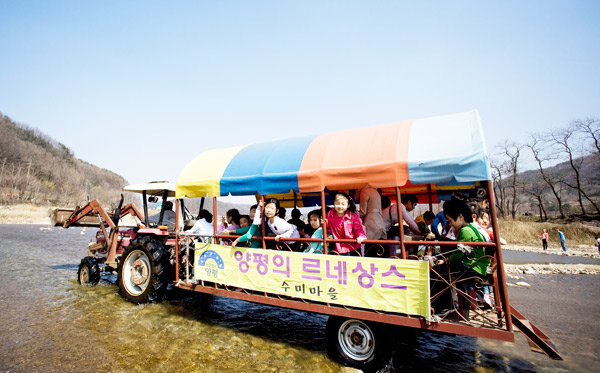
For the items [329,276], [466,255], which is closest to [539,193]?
[466,255]

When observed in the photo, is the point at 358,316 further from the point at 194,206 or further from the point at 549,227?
the point at 549,227

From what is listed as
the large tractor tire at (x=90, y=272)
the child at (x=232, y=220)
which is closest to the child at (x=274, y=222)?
the child at (x=232, y=220)

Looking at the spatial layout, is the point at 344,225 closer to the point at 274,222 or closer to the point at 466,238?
the point at 274,222

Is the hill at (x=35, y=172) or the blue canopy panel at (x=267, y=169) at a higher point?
the hill at (x=35, y=172)

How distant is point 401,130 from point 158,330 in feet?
17.9

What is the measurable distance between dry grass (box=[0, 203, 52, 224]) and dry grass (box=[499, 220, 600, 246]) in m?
62.1

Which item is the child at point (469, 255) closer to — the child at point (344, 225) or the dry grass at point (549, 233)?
the child at point (344, 225)

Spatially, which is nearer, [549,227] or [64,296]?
[64,296]

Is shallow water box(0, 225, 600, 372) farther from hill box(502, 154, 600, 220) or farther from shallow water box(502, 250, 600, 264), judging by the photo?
hill box(502, 154, 600, 220)

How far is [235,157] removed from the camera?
6047 millimetres

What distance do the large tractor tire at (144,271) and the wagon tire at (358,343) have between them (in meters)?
4.07

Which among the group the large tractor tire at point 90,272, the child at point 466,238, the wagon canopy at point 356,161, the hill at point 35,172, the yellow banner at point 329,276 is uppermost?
the hill at point 35,172

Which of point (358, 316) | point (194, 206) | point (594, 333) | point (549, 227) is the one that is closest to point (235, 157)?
point (358, 316)

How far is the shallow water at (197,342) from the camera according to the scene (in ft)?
14.5
